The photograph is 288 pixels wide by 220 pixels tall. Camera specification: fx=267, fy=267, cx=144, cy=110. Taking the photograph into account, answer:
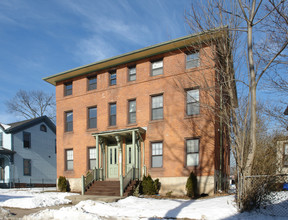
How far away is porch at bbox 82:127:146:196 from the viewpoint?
1595 cm

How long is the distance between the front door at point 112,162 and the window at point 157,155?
273 cm

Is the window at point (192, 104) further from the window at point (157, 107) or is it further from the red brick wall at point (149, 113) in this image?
the window at point (157, 107)

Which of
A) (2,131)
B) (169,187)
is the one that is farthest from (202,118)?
(2,131)

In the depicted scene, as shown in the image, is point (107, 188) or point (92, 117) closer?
point (107, 188)

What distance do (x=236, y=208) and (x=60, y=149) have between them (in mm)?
15241

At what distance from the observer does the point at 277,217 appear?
8.55 metres

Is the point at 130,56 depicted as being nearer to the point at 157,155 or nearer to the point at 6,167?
Answer: the point at 157,155

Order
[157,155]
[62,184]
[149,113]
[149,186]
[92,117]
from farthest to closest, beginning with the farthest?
[92,117]
[62,184]
[149,113]
[157,155]
[149,186]

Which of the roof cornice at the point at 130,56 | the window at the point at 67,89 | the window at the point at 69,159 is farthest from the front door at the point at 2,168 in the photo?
the window at the point at 67,89

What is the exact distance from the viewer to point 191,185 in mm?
14461

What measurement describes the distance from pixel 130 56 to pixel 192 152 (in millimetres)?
7521

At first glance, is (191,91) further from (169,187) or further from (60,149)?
(60,149)

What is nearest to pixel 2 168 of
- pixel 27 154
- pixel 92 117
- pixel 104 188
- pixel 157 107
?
pixel 27 154

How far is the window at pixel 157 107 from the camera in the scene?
17.2m
